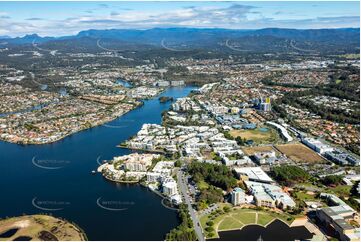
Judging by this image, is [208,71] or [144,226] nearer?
[144,226]

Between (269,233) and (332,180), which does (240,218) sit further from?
(332,180)

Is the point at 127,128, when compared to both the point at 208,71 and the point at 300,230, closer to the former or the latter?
the point at 300,230

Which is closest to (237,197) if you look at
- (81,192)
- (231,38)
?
(81,192)

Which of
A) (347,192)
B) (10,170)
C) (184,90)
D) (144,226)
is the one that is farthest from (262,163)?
(184,90)

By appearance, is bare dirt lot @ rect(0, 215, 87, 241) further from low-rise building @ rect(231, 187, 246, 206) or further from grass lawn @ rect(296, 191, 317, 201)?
grass lawn @ rect(296, 191, 317, 201)

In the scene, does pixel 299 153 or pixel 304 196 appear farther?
pixel 299 153

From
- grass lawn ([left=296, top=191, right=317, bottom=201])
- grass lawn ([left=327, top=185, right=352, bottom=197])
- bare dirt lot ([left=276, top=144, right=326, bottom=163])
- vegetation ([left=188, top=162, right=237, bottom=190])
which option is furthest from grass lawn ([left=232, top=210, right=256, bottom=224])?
bare dirt lot ([left=276, top=144, right=326, bottom=163])

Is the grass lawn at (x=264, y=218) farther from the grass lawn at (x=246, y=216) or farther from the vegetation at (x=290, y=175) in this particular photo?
the vegetation at (x=290, y=175)
